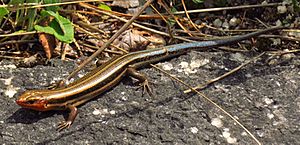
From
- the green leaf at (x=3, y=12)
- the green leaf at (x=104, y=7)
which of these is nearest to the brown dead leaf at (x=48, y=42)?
the green leaf at (x=3, y=12)

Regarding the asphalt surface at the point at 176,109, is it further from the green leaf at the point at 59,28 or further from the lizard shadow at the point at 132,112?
the green leaf at the point at 59,28

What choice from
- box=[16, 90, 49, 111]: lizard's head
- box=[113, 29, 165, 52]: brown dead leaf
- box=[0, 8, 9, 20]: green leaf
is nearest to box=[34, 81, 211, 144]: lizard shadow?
box=[16, 90, 49, 111]: lizard's head

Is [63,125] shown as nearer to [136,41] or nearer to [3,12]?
[3,12]

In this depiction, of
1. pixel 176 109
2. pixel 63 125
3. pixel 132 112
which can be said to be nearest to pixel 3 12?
pixel 63 125

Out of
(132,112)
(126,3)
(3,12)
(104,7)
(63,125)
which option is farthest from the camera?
(126,3)

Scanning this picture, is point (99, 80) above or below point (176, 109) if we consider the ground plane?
above

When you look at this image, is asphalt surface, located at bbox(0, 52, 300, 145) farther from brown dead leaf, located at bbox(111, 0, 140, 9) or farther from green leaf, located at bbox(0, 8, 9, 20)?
brown dead leaf, located at bbox(111, 0, 140, 9)
